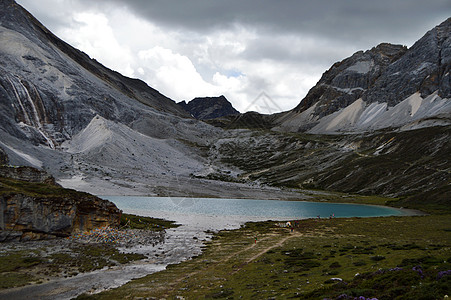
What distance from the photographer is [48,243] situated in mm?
45188

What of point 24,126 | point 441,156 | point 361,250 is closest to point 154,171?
point 24,126

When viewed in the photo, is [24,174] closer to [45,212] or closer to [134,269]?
[45,212]

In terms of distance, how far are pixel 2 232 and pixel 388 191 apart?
526 ft

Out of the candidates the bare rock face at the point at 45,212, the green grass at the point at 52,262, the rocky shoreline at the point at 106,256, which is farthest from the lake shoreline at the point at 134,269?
the bare rock face at the point at 45,212

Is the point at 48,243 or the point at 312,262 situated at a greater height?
the point at 48,243

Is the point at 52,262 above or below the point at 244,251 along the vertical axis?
above

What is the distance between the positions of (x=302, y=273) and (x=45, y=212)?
3600 cm

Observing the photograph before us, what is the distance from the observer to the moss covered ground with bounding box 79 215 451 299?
21234 mm

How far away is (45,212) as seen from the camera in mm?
47656

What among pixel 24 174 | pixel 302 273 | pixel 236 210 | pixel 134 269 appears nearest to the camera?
pixel 302 273

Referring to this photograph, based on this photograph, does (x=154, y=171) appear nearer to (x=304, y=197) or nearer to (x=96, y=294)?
(x=304, y=197)

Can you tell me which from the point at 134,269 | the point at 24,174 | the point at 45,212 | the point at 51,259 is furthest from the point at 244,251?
the point at 24,174

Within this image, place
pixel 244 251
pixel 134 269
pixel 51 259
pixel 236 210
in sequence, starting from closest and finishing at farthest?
pixel 51 259 → pixel 134 269 → pixel 244 251 → pixel 236 210

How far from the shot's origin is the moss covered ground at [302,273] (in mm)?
21234
